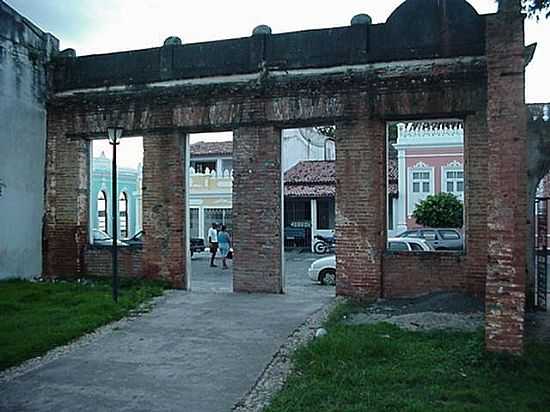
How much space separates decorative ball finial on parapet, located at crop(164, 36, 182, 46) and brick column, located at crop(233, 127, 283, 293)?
2618 mm

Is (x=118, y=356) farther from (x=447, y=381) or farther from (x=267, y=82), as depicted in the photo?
(x=267, y=82)

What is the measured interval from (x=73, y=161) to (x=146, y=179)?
2.15 metres

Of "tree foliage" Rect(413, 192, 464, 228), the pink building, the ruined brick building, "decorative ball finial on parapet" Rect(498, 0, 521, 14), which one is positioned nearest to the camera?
"decorative ball finial on parapet" Rect(498, 0, 521, 14)

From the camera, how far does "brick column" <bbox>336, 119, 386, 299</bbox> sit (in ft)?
38.5

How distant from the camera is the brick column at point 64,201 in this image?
14.1 metres

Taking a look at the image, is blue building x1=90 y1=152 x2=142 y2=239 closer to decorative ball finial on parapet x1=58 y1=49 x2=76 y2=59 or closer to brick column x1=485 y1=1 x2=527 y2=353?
decorative ball finial on parapet x1=58 y1=49 x2=76 y2=59

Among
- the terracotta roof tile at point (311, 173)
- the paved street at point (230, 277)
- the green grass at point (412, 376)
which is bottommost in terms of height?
the paved street at point (230, 277)

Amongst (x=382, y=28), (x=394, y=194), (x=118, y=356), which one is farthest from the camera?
(x=394, y=194)

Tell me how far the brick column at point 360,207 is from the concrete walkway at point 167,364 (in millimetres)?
1122

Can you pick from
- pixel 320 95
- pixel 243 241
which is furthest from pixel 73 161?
pixel 320 95

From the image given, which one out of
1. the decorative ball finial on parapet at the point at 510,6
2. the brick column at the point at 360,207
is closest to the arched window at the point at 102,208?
the brick column at the point at 360,207

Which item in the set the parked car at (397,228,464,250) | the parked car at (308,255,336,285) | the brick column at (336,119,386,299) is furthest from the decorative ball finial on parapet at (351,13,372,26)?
the parked car at (397,228,464,250)

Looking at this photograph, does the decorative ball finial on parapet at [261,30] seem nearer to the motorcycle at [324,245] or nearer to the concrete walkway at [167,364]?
the concrete walkway at [167,364]

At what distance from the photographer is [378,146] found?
11.8m
